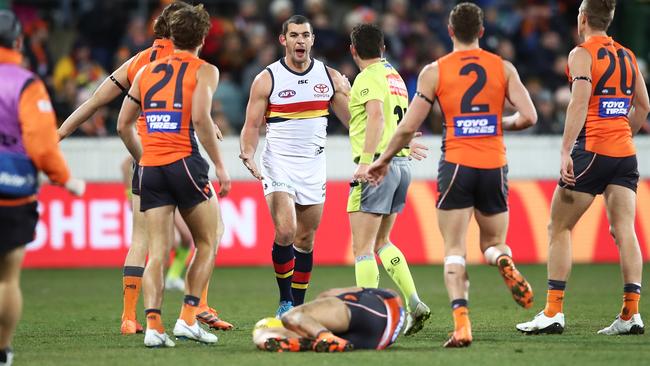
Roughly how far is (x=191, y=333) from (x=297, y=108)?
2696 mm

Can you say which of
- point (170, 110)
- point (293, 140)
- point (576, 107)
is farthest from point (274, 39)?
point (170, 110)

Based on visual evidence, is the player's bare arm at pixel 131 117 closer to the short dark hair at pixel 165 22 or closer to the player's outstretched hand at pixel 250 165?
the short dark hair at pixel 165 22

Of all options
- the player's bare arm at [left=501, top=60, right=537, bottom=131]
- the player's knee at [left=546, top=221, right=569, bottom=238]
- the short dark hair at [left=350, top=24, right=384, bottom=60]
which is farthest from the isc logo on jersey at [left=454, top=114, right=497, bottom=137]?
the player's knee at [left=546, top=221, right=569, bottom=238]

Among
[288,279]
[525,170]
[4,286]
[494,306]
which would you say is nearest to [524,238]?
[525,170]

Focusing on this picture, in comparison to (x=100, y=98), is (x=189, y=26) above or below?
above

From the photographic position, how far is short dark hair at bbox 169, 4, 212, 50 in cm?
805

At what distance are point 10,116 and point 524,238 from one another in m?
11.5

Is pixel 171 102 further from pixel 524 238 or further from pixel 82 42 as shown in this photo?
pixel 82 42

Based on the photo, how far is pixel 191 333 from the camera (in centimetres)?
824

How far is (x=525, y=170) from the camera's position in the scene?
1761 cm

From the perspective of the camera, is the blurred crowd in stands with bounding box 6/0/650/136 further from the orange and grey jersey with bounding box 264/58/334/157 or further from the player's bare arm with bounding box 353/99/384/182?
the player's bare arm with bounding box 353/99/384/182

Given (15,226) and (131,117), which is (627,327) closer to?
(131,117)

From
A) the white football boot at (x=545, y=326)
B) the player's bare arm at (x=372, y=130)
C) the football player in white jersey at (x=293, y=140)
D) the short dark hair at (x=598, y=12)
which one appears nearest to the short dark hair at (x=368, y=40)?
the player's bare arm at (x=372, y=130)

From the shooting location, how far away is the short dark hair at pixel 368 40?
9047mm
